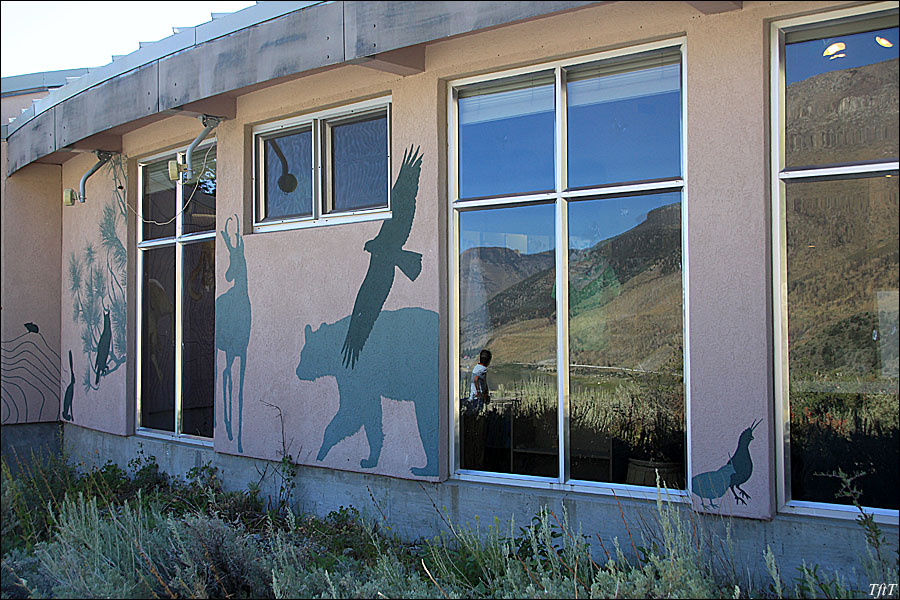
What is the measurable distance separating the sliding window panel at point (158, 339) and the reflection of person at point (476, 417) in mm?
4326

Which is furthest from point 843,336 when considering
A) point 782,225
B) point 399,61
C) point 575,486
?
point 399,61

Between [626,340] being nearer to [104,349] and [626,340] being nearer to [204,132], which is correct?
[204,132]

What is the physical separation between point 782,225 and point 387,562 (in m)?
3.33

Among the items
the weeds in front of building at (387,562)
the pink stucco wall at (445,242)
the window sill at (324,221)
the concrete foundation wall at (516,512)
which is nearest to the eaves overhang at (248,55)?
the pink stucco wall at (445,242)

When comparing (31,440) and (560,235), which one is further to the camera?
(31,440)

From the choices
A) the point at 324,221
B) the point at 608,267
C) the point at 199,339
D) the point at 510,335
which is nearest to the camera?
the point at 608,267

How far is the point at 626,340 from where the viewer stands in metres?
5.70

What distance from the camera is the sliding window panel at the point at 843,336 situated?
4.74m

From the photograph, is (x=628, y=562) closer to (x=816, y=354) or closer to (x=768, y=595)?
(x=768, y=595)

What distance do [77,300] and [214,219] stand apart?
11.4 feet

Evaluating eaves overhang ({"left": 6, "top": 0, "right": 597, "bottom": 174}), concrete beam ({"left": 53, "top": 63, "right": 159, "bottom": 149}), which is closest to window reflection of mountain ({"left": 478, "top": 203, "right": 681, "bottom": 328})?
eaves overhang ({"left": 6, "top": 0, "right": 597, "bottom": 174})

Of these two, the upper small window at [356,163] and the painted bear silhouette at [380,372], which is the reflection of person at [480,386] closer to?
the painted bear silhouette at [380,372]

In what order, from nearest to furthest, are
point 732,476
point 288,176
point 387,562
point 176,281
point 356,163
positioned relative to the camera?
point 732,476 < point 387,562 < point 356,163 < point 288,176 < point 176,281

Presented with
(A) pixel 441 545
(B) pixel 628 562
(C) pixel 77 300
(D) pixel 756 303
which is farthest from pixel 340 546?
(C) pixel 77 300
